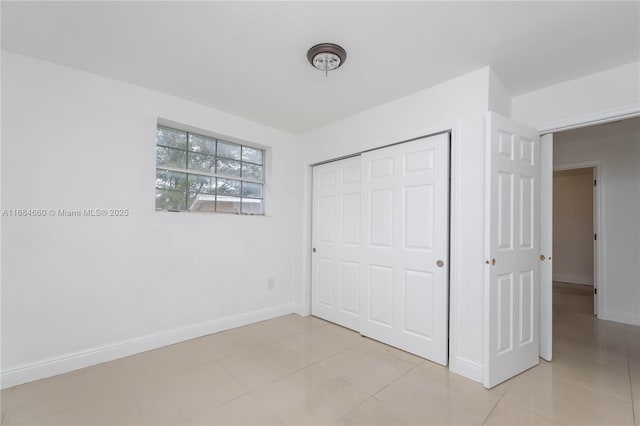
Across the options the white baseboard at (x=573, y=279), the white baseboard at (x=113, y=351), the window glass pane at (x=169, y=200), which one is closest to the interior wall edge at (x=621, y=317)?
the white baseboard at (x=573, y=279)

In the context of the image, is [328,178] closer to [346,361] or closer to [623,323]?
[346,361]

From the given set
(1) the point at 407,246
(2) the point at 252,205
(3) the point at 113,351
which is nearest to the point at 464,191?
(1) the point at 407,246

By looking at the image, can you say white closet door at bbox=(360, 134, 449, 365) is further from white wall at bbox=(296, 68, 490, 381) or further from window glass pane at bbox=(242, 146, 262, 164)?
window glass pane at bbox=(242, 146, 262, 164)

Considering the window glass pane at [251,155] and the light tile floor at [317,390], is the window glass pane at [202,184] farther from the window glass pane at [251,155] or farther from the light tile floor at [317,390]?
the light tile floor at [317,390]

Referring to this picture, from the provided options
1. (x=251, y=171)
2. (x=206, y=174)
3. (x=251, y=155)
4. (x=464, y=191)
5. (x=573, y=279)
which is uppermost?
(x=251, y=155)

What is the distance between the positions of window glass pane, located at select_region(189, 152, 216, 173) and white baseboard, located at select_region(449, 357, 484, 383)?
322cm

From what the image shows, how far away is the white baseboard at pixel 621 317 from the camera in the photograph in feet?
12.0

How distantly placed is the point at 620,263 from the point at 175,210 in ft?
19.3

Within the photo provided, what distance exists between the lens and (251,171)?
3.81 meters

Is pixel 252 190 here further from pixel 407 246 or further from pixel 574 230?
pixel 574 230

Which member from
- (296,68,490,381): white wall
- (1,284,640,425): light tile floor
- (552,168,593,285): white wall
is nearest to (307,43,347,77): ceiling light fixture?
(296,68,490,381): white wall

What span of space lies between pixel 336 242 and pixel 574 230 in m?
6.28

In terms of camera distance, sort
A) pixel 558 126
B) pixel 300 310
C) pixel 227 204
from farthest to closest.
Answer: pixel 300 310 → pixel 227 204 → pixel 558 126

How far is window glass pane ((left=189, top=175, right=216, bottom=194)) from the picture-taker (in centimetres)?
322
